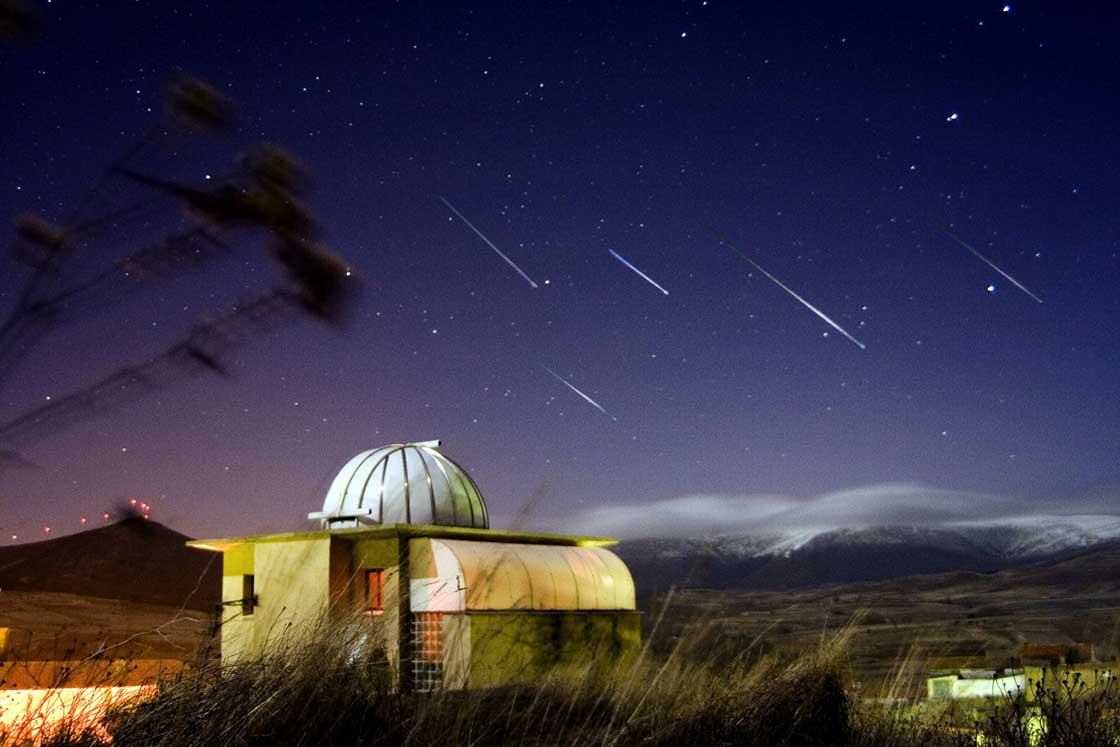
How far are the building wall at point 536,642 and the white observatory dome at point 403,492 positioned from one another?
2.79 m

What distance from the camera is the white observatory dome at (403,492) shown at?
1938 centimetres

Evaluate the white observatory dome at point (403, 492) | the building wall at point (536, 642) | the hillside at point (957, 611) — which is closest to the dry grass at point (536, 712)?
the hillside at point (957, 611)

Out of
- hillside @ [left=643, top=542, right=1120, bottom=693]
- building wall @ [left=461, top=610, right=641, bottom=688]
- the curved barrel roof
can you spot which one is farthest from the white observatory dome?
hillside @ [left=643, top=542, right=1120, bottom=693]

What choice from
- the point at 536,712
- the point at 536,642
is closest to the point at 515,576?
the point at 536,642

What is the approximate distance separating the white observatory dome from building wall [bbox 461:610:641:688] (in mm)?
2785

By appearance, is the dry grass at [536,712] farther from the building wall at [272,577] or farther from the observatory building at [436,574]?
the building wall at [272,577]

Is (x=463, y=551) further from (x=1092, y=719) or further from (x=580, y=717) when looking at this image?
(x=1092, y=719)

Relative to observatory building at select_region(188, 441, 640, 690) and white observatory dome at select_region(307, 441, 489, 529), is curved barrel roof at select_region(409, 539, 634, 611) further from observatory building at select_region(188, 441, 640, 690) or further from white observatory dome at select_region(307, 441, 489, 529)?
white observatory dome at select_region(307, 441, 489, 529)

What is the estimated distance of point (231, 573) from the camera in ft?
63.8

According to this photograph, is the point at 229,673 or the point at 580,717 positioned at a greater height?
the point at 229,673

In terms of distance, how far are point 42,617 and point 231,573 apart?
33.2m

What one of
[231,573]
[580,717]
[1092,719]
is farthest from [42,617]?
[1092,719]

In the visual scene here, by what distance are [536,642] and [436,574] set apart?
241cm

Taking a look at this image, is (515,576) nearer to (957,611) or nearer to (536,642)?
(536,642)
